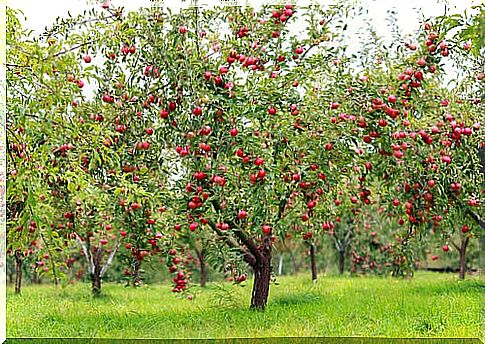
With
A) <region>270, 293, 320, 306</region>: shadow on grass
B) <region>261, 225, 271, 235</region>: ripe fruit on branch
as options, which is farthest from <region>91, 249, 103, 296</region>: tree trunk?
<region>261, 225, 271, 235</region>: ripe fruit on branch

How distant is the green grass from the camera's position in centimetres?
510

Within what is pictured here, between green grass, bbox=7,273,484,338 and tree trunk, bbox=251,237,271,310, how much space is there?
3.5 inches

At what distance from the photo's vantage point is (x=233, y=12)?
502cm

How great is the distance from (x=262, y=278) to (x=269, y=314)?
9.7 inches

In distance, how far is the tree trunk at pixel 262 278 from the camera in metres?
5.29

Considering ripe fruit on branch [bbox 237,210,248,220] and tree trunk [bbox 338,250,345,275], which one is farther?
tree trunk [bbox 338,250,345,275]

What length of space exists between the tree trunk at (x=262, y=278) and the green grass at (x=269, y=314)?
0.29ft

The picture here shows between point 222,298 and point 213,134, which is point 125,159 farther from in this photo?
point 222,298

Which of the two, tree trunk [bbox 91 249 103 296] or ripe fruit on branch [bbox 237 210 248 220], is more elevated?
ripe fruit on branch [bbox 237 210 248 220]

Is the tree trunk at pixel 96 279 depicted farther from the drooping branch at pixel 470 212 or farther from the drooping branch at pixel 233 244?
the drooping branch at pixel 470 212

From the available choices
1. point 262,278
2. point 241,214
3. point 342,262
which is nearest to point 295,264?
point 342,262

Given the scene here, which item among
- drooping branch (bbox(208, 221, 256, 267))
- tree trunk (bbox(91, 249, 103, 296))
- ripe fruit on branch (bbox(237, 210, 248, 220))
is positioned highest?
ripe fruit on branch (bbox(237, 210, 248, 220))

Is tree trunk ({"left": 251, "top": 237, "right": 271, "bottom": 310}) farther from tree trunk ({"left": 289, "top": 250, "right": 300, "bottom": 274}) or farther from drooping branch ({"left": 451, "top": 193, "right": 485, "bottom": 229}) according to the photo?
tree trunk ({"left": 289, "top": 250, "right": 300, "bottom": 274})

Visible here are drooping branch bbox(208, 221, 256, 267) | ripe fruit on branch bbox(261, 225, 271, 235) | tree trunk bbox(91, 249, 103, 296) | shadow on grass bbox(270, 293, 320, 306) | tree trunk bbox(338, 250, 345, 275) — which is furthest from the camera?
tree trunk bbox(338, 250, 345, 275)
